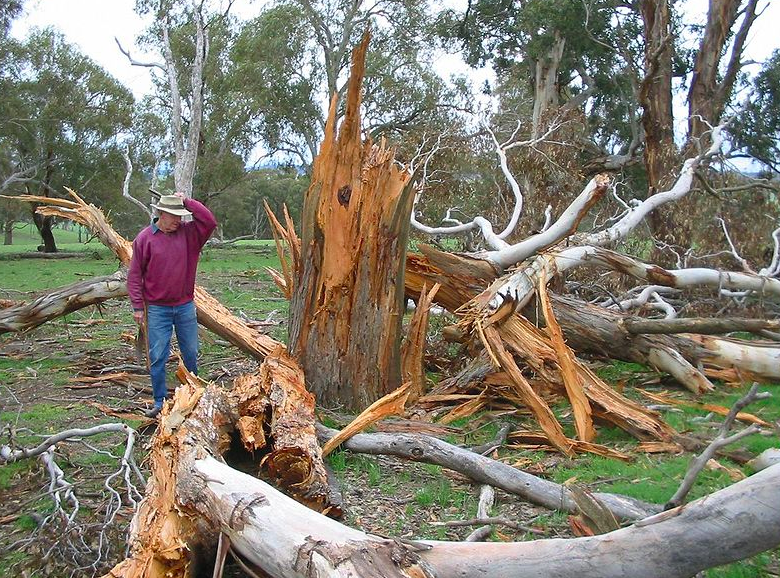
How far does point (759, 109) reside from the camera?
20.0 metres

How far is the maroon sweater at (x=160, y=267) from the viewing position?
6.70 metres

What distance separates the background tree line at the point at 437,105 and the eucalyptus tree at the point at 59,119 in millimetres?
71

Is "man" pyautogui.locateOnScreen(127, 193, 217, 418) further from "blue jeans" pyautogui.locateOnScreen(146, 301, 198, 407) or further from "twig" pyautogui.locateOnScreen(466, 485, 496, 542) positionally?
"twig" pyautogui.locateOnScreen(466, 485, 496, 542)

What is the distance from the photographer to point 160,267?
264 inches

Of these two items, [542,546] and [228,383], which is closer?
[542,546]

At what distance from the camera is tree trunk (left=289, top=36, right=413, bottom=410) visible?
6.52 m

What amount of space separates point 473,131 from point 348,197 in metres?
9.16

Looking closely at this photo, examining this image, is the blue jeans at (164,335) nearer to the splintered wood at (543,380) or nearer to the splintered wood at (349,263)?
the splintered wood at (349,263)

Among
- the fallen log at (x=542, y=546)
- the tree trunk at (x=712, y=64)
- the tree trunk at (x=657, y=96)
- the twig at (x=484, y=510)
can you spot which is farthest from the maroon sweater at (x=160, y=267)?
the tree trunk at (x=712, y=64)

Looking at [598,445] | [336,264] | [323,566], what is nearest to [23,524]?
[323,566]

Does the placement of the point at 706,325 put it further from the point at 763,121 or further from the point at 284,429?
the point at 763,121

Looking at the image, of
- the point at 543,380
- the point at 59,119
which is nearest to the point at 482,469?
the point at 543,380

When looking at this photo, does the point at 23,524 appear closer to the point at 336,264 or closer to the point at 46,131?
the point at 336,264

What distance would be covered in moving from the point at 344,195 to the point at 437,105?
878 inches
